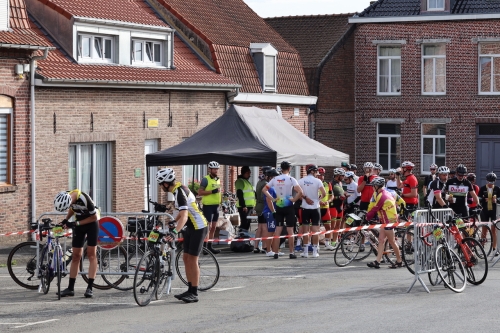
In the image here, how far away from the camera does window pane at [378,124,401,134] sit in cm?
4084

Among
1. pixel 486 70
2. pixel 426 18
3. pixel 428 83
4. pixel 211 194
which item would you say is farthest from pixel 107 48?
pixel 486 70

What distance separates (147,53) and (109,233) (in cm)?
1393

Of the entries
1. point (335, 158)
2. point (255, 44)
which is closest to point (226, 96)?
point (255, 44)

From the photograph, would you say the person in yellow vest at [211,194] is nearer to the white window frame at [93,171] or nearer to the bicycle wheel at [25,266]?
the white window frame at [93,171]

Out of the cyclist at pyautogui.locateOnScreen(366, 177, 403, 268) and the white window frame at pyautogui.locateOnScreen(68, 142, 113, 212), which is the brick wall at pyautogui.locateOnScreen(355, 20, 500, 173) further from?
the cyclist at pyautogui.locateOnScreen(366, 177, 403, 268)

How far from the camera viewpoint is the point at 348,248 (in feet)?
61.3

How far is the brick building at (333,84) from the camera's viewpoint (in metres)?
42.9

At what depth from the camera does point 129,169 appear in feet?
86.9

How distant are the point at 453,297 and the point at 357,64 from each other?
27301mm

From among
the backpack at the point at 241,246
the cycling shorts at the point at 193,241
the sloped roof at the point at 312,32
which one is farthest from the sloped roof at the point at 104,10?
the sloped roof at the point at 312,32

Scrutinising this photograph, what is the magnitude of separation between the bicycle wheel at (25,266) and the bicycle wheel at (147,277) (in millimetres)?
2021

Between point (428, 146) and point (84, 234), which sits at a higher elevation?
point (428, 146)

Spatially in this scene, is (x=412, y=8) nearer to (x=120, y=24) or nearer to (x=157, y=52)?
(x=157, y=52)

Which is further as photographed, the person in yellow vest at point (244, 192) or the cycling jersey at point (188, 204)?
the person in yellow vest at point (244, 192)
